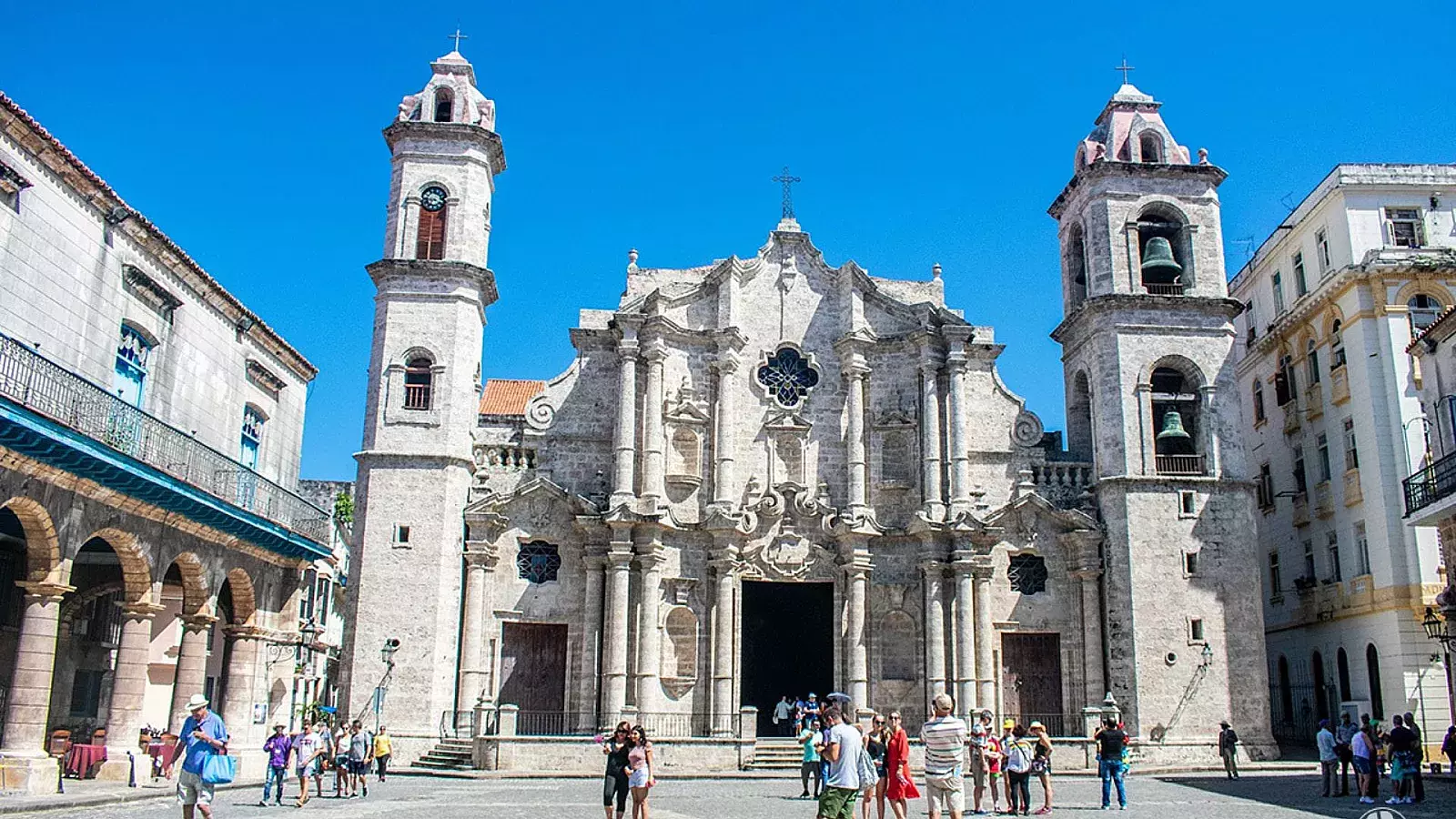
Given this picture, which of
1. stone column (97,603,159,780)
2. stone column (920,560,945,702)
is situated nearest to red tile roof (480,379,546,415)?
stone column (920,560,945,702)

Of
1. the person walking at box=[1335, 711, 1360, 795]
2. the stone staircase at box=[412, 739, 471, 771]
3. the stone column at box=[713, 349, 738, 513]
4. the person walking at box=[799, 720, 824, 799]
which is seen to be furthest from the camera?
the stone column at box=[713, 349, 738, 513]

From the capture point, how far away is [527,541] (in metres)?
30.2

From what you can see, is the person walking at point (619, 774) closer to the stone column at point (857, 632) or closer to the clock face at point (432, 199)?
the stone column at point (857, 632)

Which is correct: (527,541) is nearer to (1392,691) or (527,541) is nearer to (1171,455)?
(1171,455)

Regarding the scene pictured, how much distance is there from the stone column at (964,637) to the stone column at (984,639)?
165 millimetres

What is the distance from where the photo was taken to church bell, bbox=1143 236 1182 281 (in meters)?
31.5

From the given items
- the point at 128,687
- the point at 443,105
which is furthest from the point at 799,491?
the point at 128,687

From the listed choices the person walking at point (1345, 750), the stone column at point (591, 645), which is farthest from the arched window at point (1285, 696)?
the stone column at point (591, 645)

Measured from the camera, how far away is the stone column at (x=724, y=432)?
30859mm

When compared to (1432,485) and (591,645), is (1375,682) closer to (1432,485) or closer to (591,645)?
(1432,485)

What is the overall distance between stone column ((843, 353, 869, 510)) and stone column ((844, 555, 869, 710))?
1.46 metres

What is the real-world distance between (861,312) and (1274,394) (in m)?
12.7

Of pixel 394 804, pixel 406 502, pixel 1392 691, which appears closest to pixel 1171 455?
pixel 1392 691

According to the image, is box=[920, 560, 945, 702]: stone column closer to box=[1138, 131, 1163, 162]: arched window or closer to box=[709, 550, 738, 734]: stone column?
box=[709, 550, 738, 734]: stone column
